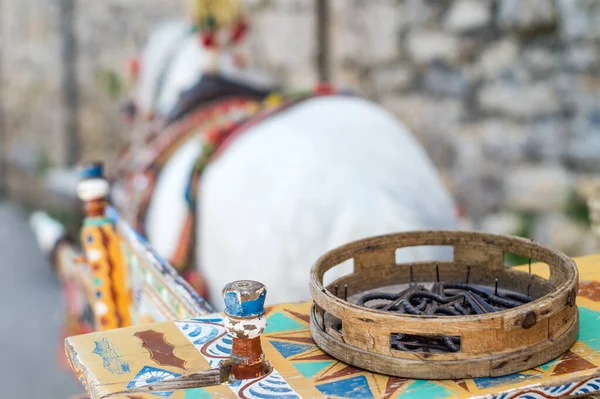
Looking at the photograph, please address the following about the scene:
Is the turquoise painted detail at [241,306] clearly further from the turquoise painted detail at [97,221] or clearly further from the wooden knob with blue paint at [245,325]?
the turquoise painted detail at [97,221]

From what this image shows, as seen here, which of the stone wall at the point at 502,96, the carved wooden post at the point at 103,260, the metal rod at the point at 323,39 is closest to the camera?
the carved wooden post at the point at 103,260

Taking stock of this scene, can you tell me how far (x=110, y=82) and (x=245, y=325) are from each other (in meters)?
4.90

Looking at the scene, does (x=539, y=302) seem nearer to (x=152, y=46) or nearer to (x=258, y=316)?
(x=258, y=316)

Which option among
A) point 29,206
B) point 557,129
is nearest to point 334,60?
point 557,129

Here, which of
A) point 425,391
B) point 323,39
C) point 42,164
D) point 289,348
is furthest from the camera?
point 42,164

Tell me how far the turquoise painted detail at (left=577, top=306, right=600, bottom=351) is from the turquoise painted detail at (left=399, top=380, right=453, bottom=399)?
255 mm

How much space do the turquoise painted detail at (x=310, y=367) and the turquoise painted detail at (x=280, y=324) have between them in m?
0.13

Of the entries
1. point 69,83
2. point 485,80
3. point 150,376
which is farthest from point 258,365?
point 69,83

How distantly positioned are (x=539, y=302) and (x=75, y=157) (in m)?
5.15

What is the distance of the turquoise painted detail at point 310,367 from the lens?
3.40ft

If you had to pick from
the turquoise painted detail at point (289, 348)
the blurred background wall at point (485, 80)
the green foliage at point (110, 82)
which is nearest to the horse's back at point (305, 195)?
the turquoise painted detail at point (289, 348)

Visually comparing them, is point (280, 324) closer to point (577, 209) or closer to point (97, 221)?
point (97, 221)

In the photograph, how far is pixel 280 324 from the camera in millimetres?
1217

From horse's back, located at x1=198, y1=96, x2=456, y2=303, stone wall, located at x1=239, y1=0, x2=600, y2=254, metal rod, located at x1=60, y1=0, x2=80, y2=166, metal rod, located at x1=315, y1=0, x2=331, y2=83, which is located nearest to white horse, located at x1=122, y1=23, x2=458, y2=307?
horse's back, located at x1=198, y1=96, x2=456, y2=303
